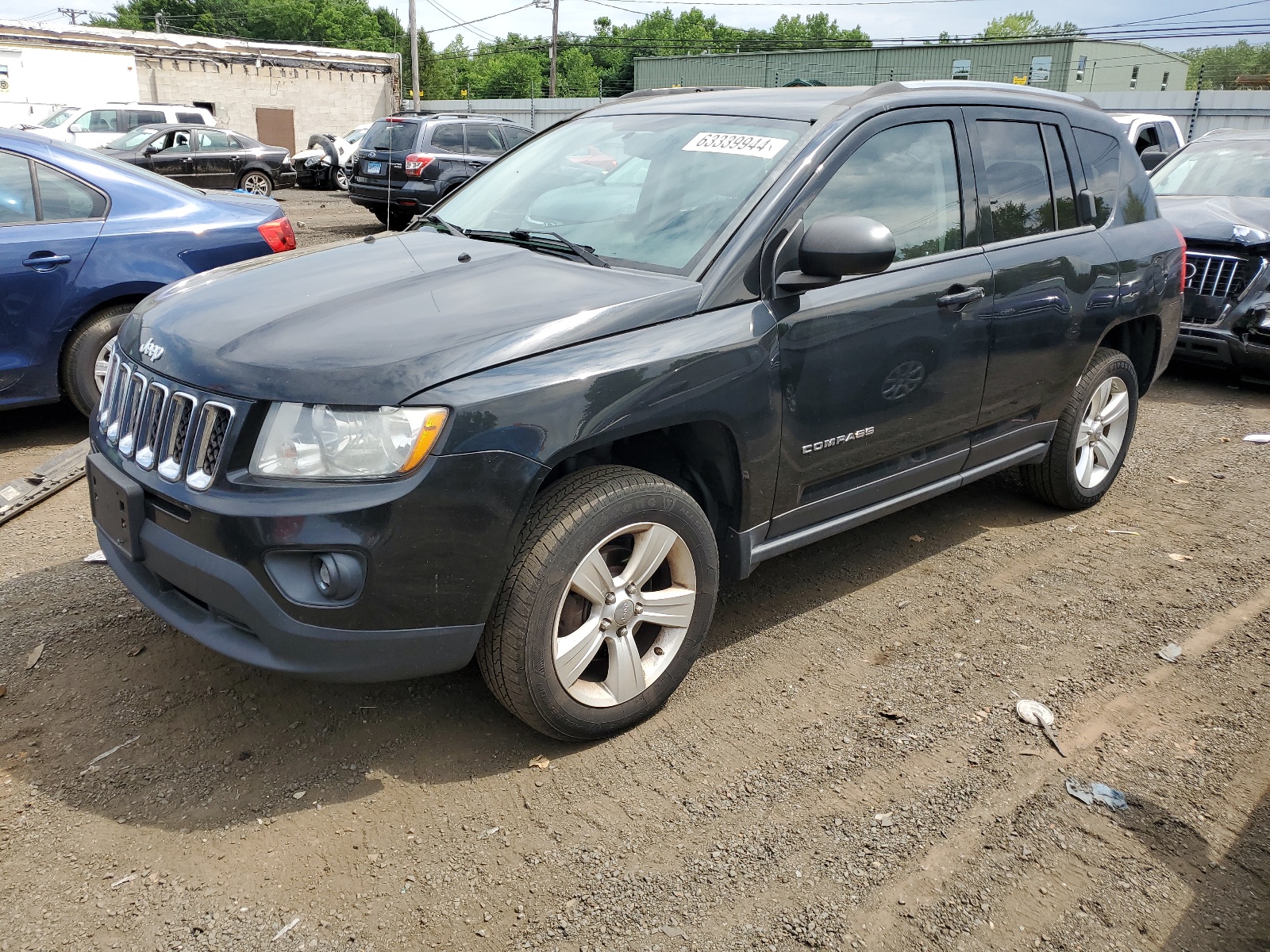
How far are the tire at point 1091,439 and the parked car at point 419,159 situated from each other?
39.0ft

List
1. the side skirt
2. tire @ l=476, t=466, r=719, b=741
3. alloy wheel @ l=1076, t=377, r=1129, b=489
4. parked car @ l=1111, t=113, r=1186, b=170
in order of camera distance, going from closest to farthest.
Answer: tire @ l=476, t=466, r=719, b=741 < the side skirt < alloy wheel @ l=1076, t=377, r=1129, b=489 < parked car @ l=1111, t=113, r=1186, b=170

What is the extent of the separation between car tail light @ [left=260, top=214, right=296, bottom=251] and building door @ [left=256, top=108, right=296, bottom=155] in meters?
33.5

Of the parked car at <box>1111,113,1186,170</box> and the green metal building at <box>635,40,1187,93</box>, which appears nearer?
the parked car at <box>1111,113,1186,170</box>

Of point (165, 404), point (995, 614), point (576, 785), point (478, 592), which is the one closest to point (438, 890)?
point (576, 785)

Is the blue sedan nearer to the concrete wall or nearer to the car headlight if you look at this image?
the car headlight

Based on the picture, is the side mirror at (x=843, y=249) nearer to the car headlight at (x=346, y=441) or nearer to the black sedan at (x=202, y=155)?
the car headlight at (x=346, y=441)

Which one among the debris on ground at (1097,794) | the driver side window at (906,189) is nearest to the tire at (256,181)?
the driver side window at (906,189)

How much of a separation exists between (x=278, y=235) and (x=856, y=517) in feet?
13.6

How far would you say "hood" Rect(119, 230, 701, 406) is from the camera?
104 inches

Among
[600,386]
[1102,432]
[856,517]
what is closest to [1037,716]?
[856,517]

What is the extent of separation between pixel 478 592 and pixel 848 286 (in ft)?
5.55

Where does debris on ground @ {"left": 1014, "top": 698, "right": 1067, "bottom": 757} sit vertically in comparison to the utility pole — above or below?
below

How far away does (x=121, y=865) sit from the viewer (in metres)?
2.55

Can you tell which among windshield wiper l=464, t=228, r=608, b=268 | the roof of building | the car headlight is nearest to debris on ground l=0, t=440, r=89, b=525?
windshield wiper l=464, t=228, r=608, b=268
